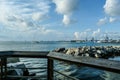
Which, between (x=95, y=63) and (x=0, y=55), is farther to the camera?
(x=0, y=55)

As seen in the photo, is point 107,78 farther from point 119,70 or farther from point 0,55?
point 119,70

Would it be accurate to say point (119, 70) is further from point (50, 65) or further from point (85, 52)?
point (85, 52)

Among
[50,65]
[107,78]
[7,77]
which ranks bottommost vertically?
[107,78]

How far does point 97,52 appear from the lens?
52.1 meters

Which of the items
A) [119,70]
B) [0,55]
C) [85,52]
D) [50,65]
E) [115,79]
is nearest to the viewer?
[119,70]

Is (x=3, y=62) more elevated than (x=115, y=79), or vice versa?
(x=3, y=62)

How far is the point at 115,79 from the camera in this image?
2267 cm

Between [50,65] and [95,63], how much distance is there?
167 cm

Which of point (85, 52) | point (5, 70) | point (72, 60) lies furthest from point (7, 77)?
point (85, 52)

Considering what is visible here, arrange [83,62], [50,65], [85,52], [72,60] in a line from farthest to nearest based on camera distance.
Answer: [85,52], [50,65], [72,60], [83,62]

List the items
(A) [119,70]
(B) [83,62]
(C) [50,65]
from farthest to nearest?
(C) [50,65] → (B) [83,62] → (A) [119,70]

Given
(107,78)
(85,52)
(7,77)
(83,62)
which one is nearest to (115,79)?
(107,78)

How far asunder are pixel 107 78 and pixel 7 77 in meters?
19.8

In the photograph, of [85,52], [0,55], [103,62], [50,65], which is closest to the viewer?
[103,62]
